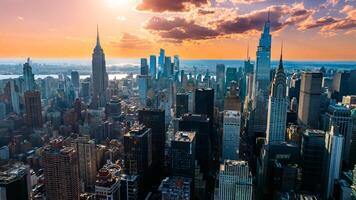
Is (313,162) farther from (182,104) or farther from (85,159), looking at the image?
(85,159)

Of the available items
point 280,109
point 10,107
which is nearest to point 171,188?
point 280,109

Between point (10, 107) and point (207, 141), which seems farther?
point (10, 107)

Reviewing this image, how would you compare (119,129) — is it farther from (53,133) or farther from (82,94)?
(82,94)

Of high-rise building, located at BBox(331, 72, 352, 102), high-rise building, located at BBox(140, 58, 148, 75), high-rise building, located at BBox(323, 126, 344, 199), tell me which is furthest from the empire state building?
high-rise building, located at BBox(331, 72, 352, 102)

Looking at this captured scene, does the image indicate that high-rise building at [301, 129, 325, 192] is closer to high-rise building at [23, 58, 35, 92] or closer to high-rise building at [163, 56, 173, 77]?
high-rise building at [23, 58, 35, 92]

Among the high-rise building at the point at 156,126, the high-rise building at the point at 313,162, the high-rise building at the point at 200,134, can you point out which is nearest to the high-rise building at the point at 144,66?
the high-rise building at the point at 156,126

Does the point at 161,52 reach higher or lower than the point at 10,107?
higher

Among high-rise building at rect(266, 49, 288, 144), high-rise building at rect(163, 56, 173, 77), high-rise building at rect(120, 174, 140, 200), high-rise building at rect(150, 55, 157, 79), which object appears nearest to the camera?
high-rise building at rect(120, 174, 140, 200)
